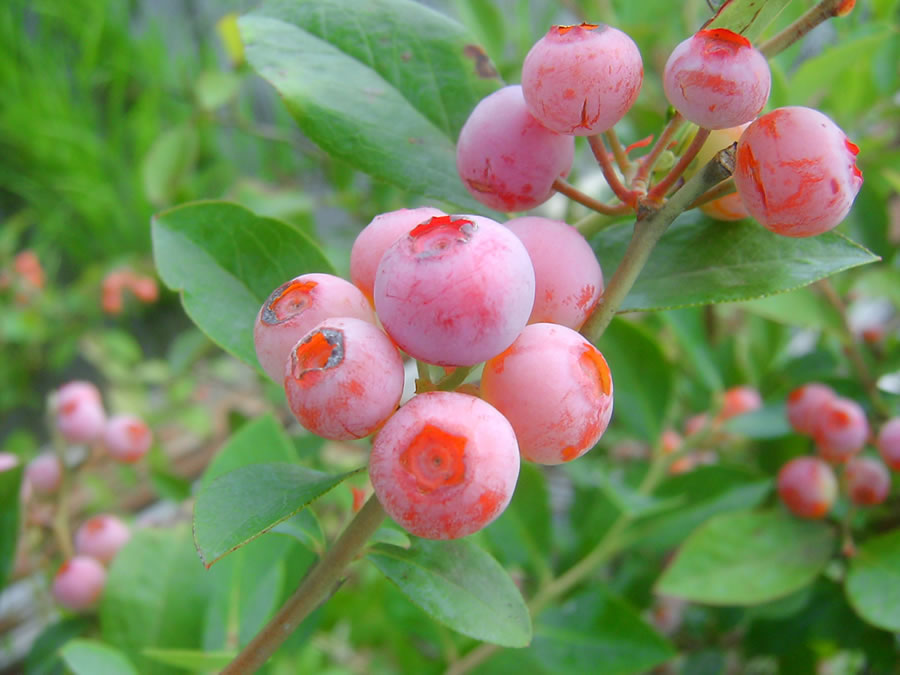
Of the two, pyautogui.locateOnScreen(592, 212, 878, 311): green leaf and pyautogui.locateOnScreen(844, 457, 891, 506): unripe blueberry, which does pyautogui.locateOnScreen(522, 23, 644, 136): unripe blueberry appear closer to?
pyautogui.locateOnScreen(592, 212, 878, 311): green leaf

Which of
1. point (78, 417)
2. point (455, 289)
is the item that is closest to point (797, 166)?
point (455, 289)

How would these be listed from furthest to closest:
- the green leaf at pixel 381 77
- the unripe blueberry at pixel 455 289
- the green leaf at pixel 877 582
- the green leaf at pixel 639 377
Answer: the green leaf at pixel 639 377
the green leaf at pixel 877 582
the green leaf at pixel 381 77
the unripe blueberry at pixel 455 289

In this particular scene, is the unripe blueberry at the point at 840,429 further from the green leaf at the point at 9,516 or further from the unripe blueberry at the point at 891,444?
the green leaf at the point at 9,516

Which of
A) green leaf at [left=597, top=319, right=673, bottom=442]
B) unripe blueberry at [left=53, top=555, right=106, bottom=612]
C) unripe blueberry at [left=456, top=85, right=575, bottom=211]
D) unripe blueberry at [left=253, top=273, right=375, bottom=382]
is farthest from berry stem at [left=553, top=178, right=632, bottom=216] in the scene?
unripe blueberry at [left=53, top=555, right=106, bottom=612]

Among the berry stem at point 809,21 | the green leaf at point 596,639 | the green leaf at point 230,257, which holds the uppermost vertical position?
the berry stem at point 809,21

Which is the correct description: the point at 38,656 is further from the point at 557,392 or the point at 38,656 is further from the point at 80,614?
the point at 557,392

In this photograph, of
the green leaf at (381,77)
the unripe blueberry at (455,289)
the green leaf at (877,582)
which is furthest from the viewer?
the green leaf at (877,582)

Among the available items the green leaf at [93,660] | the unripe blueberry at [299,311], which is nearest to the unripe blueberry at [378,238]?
the unripe blueberry at [299,311]


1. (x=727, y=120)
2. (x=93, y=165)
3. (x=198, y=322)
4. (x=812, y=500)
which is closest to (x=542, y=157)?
(x=727, y=120)
